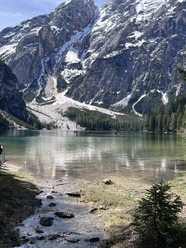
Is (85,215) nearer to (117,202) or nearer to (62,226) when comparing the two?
(62,226)

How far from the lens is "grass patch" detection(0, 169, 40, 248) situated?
17408 millimetres

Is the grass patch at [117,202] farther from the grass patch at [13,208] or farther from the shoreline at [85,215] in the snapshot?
the grass patch at [13,208]

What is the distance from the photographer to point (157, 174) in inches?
1797

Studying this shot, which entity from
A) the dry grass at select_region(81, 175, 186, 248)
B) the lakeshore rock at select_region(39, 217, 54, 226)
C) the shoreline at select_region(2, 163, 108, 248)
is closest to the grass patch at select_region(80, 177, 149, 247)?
the dry grass at select_region(81, 175, 186, 248)

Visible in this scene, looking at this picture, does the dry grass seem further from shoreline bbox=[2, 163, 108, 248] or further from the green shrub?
the green shrub

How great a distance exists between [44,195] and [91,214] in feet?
27.9

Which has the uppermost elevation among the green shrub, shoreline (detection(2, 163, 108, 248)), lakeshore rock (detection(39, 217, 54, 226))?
the green shrub

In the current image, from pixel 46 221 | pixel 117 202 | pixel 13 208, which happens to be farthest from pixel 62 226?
pixel 117 202

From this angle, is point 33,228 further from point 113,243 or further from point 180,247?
point 180,247

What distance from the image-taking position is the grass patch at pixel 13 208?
17408mm

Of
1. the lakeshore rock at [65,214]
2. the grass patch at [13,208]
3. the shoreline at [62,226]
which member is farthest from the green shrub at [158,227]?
the lakeshore rock at [65,214]

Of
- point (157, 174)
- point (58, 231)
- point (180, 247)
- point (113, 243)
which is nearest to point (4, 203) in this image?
point (58, 231)

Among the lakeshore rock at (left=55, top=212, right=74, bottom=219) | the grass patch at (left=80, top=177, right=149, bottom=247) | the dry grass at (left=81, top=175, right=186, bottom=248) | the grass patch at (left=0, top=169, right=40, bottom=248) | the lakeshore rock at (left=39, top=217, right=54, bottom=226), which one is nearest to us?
the grass patch at (left=0, top=169, right=40, bottom=248)

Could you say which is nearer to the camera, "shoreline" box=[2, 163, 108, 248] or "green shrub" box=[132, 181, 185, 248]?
"green shrub" box=[132, 181, 185, 248]
